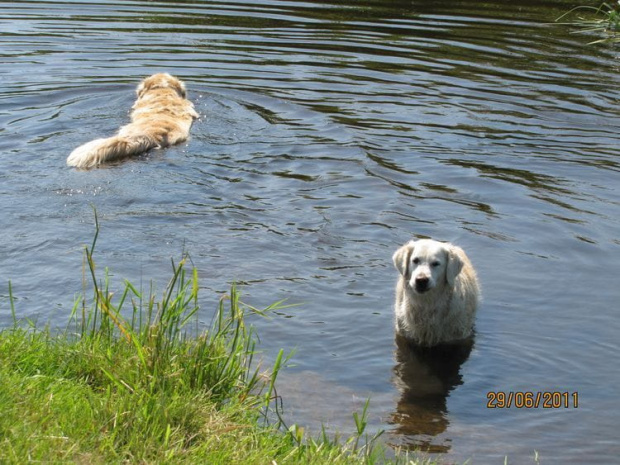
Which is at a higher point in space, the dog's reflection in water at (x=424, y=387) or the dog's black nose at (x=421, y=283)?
the dog's black nose at (x=421, y=283)

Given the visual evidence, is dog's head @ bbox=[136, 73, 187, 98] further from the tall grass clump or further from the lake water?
the tall grass clump

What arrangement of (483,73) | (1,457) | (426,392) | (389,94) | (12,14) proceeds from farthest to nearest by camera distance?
(12,14)
(483,73)
(389,94)
(426,392)
(1,457)

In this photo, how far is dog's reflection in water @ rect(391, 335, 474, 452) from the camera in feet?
19.1

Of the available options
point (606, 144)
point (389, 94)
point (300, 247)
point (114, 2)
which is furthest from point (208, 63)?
point (300, 247)

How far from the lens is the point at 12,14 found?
18375 mm

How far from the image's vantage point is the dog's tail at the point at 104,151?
34.3 ft

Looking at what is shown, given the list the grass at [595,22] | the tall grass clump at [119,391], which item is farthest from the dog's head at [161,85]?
the tall grass clump at [119,391]

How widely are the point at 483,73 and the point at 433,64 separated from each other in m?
0.88

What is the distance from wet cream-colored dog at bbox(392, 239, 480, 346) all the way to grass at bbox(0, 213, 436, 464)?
1.69 m

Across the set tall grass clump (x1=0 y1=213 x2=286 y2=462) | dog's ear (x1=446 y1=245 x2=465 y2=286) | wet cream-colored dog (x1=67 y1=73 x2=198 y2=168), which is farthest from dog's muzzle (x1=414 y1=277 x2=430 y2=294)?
wet cream-colored dog (x1=67 y1=73 x2=198 y2=168)

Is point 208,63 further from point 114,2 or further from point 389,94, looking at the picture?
point 114,2

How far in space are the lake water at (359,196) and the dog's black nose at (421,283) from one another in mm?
506

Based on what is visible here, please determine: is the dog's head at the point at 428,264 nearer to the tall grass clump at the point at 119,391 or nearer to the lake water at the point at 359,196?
the lake water at the point at 359,196

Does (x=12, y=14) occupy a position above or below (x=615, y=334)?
above
